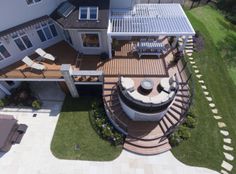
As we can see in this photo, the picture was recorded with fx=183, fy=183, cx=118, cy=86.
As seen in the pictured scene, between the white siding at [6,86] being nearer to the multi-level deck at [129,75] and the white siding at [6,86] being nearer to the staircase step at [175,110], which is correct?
the multi-level deck at [129,75]

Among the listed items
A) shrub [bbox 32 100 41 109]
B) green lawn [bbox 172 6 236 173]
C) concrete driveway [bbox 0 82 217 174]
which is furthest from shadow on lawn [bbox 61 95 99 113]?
green lawn [bbox 172 6 236 173]

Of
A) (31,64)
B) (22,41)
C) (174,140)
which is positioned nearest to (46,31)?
(22,41)

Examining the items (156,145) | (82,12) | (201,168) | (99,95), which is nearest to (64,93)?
(99,95)

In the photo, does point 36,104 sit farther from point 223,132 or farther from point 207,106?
point 223,132

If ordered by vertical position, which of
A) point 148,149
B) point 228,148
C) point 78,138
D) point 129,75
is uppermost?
point 129,75

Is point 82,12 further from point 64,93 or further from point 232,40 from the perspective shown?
point 232,40

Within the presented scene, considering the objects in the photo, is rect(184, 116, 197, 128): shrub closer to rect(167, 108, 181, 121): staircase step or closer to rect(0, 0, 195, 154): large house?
rect(0, 0, 195, 154): large house
